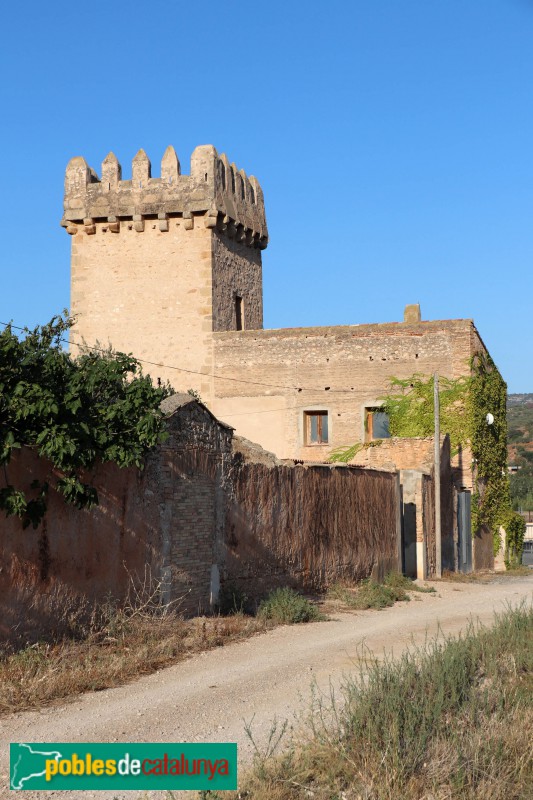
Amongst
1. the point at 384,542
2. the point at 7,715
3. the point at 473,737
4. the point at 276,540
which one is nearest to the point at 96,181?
the point at 384,542

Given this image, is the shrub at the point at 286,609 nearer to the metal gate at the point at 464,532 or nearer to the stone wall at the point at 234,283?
the metal gate at the point at 464,532

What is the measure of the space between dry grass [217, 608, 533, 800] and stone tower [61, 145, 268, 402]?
22441mm

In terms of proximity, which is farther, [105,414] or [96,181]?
[96,181]

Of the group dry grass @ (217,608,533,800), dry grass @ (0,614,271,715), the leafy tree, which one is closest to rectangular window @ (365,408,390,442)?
dry grass @ (0,614,271,715)

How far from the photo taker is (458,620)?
15031 millimetres

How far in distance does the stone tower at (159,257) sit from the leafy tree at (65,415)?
18.1 metres

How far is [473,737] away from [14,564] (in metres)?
5.45

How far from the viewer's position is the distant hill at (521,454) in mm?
72312

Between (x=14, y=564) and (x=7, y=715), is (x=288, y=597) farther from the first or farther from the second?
(x=7, y=715)

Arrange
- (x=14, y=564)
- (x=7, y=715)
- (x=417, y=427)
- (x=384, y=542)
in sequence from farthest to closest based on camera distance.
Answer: (x=417, y=427), (x=384, y=542), (x=14, y=564), (x=7, y=715)

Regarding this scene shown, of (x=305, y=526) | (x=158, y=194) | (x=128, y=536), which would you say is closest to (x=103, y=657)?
(x=128, y=536)

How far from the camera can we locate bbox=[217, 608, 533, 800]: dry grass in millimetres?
6234

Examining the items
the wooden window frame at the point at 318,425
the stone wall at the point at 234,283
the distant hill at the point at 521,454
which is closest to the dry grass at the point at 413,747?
the wooden window frame at the point at 318,425

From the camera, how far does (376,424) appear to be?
29.3 metres
